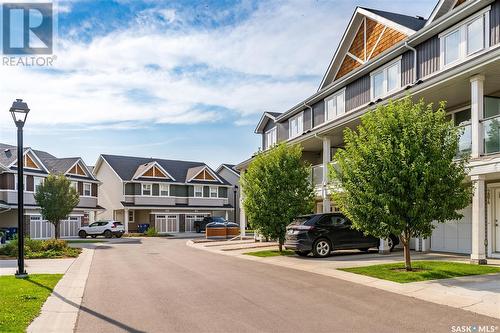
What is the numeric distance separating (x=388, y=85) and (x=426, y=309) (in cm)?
1425

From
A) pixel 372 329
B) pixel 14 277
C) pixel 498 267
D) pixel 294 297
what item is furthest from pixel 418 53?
pixel 14 277

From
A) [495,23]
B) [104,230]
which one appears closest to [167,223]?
[104,230]

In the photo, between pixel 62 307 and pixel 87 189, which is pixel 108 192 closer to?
pixel 87 189

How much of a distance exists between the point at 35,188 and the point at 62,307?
34815 mm

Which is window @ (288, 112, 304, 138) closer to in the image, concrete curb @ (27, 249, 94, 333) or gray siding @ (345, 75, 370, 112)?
gray siding @ (345, 75, 370, 112)

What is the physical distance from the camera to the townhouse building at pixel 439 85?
14.0 m

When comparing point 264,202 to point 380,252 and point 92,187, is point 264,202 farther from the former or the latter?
point 92,187

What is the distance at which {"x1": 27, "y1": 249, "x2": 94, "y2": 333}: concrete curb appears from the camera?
294 inches

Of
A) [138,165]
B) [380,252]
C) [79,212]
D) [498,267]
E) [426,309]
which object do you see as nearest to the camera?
→ [426,309]

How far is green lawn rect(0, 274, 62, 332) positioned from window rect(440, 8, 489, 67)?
14738mm

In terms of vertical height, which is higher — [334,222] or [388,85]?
[388,85]

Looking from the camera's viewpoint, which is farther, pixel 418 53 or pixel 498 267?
pixel 418 53

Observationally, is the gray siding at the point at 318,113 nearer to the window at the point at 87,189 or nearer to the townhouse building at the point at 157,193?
the townhouse building at the point at 157,193

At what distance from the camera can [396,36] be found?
71.7 ft
